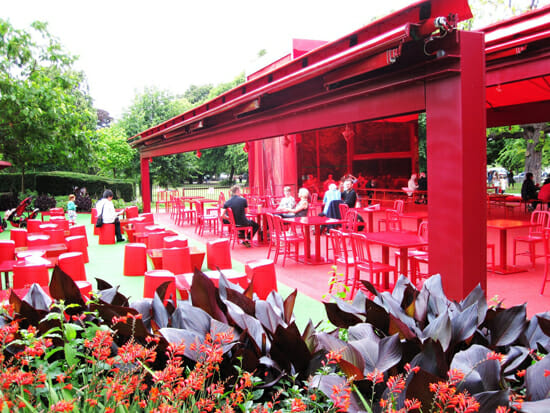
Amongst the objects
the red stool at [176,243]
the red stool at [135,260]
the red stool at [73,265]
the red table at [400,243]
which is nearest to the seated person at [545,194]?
the red table at [400,243]

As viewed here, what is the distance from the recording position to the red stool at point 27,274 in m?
6.05

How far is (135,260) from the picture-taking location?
8195 mm

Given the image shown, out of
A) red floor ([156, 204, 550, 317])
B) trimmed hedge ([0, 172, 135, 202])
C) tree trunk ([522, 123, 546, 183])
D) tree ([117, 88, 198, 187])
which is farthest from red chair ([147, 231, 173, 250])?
tree ([117, 88, 198, 187])

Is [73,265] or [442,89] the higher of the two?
[442,89]

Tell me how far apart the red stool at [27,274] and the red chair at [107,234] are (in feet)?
18.9

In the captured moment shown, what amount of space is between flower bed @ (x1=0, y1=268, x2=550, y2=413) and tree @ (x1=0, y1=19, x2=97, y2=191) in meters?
13.2

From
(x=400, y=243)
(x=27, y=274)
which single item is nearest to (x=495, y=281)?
(x=400, y=243)

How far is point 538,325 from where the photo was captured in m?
2.19

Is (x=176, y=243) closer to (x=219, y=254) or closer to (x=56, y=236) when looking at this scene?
(x=219, y=254)

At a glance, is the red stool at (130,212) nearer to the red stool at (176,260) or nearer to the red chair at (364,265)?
the red stool at (176,260)

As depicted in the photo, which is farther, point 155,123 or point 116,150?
point 155,123

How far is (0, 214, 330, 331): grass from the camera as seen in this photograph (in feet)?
18.4

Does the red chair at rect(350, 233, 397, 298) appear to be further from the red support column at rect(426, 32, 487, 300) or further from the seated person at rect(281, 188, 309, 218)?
the seated person at rect(281, 188, 309, 218)

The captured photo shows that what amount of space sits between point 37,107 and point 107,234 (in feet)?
16.6
